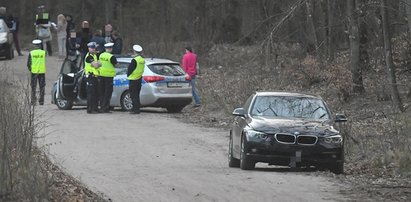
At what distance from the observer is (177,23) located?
43.6 meters

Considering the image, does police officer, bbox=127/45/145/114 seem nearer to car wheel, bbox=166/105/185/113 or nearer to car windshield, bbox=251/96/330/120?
car wheel, bbox=166/105/185/113

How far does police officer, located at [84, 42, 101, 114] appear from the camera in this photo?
91.4ft

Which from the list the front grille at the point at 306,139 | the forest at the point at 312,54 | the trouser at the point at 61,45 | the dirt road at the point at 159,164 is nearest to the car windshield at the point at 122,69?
the dirt road at the point at 159,164

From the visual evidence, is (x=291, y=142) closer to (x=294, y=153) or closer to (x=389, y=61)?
(x=294, y=153)

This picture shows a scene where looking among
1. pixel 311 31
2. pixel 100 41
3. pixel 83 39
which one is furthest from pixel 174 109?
pixel 83 39

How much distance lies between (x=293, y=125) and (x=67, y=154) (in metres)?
5.21

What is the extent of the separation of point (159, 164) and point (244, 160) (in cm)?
204

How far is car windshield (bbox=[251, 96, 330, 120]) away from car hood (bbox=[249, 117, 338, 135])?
Result: 44cm

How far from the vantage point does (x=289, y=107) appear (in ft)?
54.9

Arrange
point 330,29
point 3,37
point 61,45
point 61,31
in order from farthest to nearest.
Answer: point 61,45 < point 61,31 < point 3,37 < point 330,29

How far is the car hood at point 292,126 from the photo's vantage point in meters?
15.6

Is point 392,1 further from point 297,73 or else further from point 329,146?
point 329,146

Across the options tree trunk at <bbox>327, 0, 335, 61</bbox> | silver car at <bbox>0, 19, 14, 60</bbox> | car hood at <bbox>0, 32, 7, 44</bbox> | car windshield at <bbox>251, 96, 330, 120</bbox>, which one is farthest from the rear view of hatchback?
silver car at <bbox>0, 19, 14, 60</bbox>

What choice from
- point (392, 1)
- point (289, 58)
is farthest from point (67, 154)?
point (289, 58)
